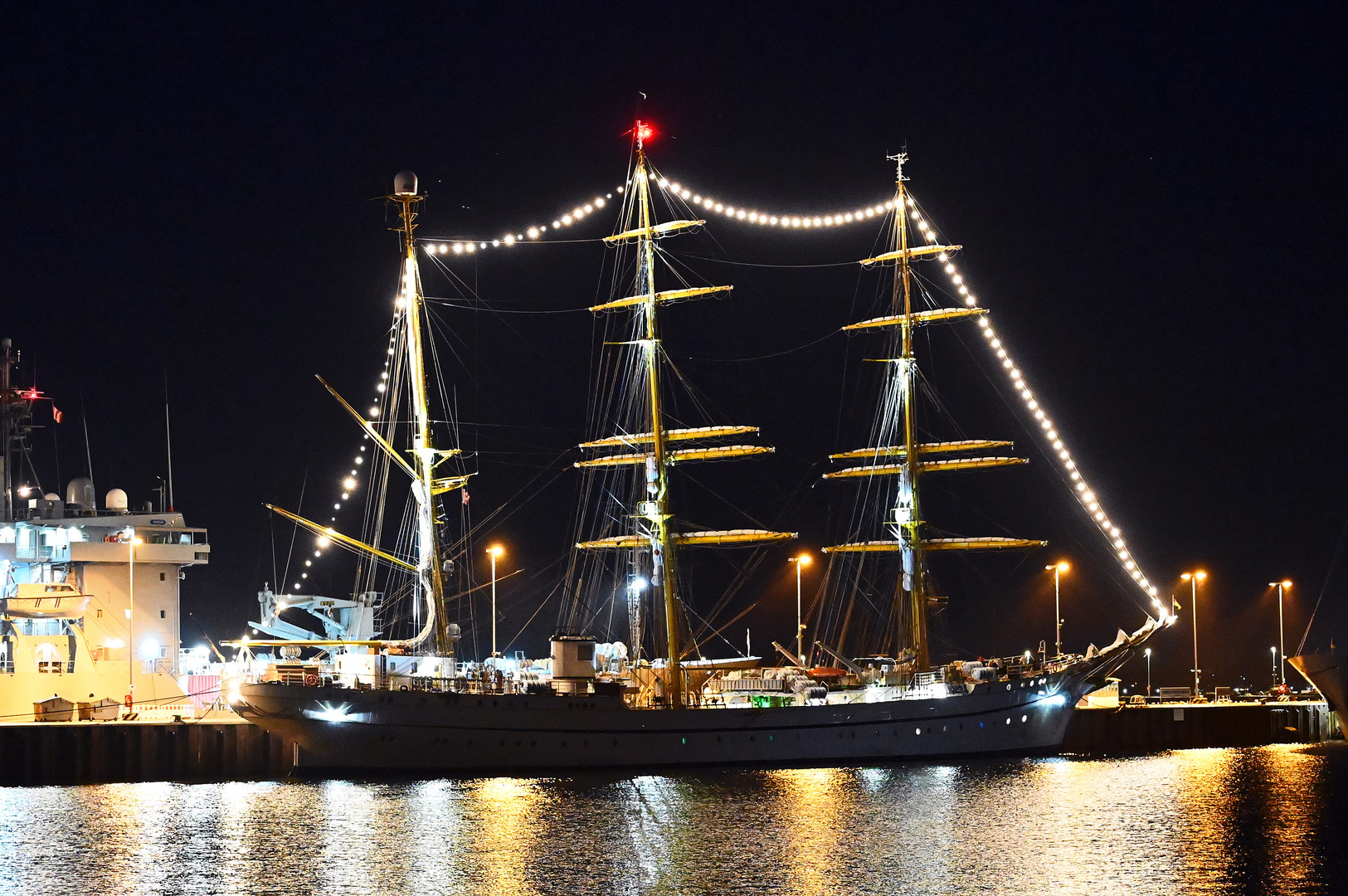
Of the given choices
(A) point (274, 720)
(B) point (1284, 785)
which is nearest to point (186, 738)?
(A) point (274, 720)

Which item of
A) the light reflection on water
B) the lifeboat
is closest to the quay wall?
the light reflection on water

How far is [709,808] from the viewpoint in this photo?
4562cm

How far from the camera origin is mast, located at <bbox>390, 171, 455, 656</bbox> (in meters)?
58.7

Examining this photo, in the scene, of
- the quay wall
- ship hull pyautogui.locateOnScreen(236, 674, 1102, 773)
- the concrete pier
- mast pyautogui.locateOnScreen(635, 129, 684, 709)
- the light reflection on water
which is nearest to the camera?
the light reflection on water

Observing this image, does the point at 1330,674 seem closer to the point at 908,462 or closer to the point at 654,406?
the point at 908,462

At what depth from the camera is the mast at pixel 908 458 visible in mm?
65562

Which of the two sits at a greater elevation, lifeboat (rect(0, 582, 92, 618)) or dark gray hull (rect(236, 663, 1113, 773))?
lifeboat (rect(0, 582, 92, 618))

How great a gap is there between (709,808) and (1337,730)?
39.7 m

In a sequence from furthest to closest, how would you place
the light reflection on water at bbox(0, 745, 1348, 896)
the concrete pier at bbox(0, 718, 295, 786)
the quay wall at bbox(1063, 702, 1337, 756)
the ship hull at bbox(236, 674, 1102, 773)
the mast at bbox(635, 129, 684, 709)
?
the quay wall at bbox(1063, 702, 1337, 756) → the mast at bbox(635, 129, 684, 709) → the ship hull at bbox(236, 674, 1102, 773) → the concrete pier at bbox(0, 718, 295, 786) → the light reflection on water at bbox(0, 745, 1348, 896)

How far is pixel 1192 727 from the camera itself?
69625 mm

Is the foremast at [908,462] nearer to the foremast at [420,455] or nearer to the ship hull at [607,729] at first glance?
the ship hull at [607,729]

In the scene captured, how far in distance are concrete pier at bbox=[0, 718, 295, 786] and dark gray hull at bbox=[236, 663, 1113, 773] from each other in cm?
161

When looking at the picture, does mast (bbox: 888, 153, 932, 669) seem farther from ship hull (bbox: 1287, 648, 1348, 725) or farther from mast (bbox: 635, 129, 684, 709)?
ship hull (bbox: 1287, 648, 1348, 725)

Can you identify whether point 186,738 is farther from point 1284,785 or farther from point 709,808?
point 1284,785
